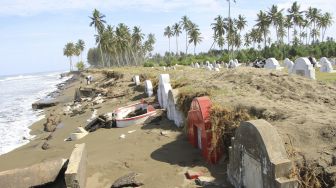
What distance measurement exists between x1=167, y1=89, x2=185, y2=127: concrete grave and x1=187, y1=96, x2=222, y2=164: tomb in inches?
92.2

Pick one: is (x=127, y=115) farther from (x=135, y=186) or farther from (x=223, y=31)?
(x=223, y=31)

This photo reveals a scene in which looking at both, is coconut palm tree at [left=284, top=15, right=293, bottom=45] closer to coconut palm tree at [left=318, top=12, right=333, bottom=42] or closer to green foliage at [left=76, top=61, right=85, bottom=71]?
coconut palm tree at [left=318, top=12, right=333, bottom=42]

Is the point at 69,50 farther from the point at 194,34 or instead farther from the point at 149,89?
the point at 149,89

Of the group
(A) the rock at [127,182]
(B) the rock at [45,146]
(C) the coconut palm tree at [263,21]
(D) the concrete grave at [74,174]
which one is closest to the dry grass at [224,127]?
(A) the rock at [127,182]

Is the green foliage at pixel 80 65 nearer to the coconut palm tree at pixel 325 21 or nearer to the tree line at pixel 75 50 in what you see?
the tree line at pixel 75 50

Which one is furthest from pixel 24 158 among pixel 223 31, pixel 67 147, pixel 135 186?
pixel 223 31

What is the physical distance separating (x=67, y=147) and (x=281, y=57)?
5307cm

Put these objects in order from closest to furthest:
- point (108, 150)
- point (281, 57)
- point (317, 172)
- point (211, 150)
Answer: point (317, 172) < point (211, 150) < point (108, 150) < point (281, 57)

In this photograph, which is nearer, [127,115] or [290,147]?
[290,147]

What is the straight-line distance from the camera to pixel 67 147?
643 inches

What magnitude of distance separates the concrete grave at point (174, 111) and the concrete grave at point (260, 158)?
6267mm

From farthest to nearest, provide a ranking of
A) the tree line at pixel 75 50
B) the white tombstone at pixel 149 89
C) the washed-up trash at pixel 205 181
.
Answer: the tree line at pixel 75 50 < the white tombstone at pixel 149 89 < the washed-up trash at pixel 205 181

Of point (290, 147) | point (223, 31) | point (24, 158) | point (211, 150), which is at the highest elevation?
point (223, 31)

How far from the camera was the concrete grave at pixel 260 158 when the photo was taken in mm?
6656
